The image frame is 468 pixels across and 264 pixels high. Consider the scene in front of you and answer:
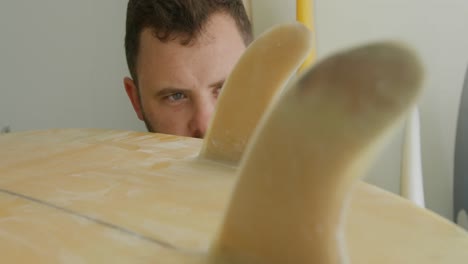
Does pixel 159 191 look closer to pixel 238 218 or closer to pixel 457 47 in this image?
pixel 238 218

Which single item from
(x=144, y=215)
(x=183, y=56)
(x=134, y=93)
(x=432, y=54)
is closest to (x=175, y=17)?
(x=183, y=56)

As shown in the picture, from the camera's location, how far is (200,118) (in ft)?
2.21

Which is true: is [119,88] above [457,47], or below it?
below

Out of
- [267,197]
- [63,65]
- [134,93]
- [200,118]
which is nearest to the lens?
[267,197]

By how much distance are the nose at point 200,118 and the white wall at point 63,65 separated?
698 millimetres

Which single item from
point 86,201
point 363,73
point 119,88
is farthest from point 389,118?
point 119,88

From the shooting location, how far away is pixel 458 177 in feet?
2.73

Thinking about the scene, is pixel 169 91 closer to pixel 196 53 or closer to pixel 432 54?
pixel 196 53

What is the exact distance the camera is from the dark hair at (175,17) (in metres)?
0.73

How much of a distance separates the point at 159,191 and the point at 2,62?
137 centimetres

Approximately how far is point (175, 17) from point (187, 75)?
0.11 m

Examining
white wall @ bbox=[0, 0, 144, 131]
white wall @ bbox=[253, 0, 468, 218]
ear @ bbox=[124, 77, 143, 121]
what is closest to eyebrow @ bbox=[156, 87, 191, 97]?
ear @ bbox=[124, 77, 143, 121]

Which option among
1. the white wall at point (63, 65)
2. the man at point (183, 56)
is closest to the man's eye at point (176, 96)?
the man at point (183, 56)

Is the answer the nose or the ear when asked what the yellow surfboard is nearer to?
the nose
